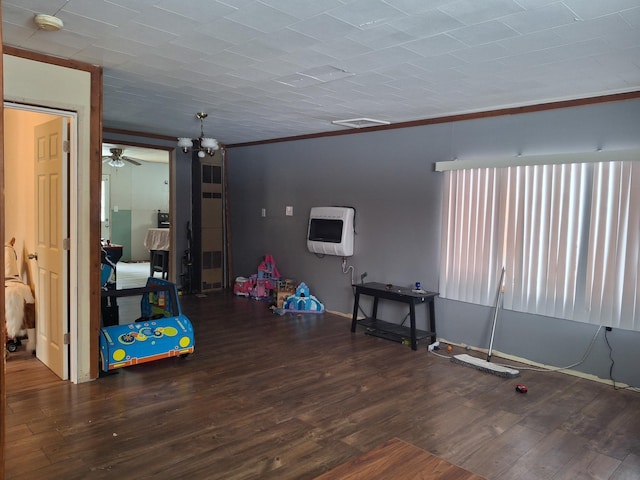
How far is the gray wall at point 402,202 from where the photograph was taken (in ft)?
13.6

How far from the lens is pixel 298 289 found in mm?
6617

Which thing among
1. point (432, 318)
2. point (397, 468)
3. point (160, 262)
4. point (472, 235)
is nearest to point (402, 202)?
point (472, 235)

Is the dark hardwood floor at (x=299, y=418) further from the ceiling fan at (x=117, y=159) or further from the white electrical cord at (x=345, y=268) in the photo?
the ceiling fan at (x=117, y=159)

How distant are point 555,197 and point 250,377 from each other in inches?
122

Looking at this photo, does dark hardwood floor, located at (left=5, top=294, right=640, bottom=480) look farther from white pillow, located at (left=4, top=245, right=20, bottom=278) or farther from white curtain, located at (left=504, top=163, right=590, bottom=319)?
white pillow, located at (left=4, top=245, right=20, bottom=278)

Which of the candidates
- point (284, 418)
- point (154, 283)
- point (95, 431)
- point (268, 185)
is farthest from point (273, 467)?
point (268, 185)

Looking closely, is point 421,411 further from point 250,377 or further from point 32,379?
point 32,379

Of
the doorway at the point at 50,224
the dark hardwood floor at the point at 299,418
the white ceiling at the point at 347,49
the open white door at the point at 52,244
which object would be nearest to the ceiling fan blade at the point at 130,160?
the doorway at the point at 50,224

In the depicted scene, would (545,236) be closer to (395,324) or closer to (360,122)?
(395,324)

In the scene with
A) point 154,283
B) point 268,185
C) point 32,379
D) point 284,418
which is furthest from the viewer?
point 268,185

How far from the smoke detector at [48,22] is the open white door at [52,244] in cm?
97

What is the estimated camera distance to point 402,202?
5566 mm

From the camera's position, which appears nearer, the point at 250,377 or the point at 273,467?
the point at 273,467

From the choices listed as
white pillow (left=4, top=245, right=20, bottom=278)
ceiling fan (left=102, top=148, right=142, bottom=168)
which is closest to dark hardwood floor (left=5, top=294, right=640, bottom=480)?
white pillow (left=4, top=245, right=20, bottom=278)
